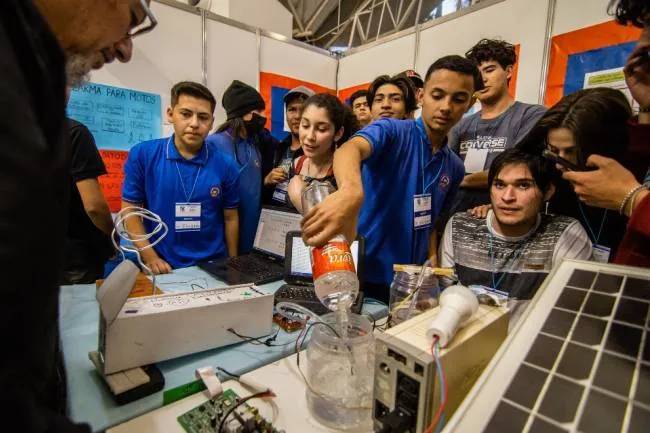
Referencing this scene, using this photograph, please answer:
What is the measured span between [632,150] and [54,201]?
1.78 m

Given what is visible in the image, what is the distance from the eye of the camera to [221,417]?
2.25 feet

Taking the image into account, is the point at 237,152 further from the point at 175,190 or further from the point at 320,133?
the point at 320,133

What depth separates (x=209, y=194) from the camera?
6.87ft

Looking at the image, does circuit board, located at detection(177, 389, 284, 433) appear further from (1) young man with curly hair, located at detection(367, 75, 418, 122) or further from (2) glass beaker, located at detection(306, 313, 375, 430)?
(1) young man with curly hair, located at detection(367, 75, 418, 122)

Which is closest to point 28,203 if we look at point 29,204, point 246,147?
point 29,204

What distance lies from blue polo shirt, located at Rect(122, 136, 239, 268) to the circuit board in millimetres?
1397

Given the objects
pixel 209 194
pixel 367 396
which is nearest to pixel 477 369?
pixel 367 396

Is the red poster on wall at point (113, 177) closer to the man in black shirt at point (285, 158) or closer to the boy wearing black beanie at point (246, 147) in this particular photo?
the boy wearing black beanie at point (246, 147)

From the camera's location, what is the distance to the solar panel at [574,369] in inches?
14.2

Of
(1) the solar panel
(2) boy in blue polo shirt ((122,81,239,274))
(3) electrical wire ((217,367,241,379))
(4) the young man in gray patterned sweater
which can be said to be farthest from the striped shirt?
(2) boy in blue polo shirt ((122,81,239,274))

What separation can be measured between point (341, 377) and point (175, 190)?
168cm

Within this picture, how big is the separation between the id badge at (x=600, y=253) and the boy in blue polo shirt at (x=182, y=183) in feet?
6.54

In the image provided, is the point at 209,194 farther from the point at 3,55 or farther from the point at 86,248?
the point at 3,55

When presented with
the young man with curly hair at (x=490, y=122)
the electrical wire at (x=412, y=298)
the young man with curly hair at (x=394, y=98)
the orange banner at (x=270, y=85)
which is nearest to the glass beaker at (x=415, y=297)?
the electrical wire at (x=412, y=298)
